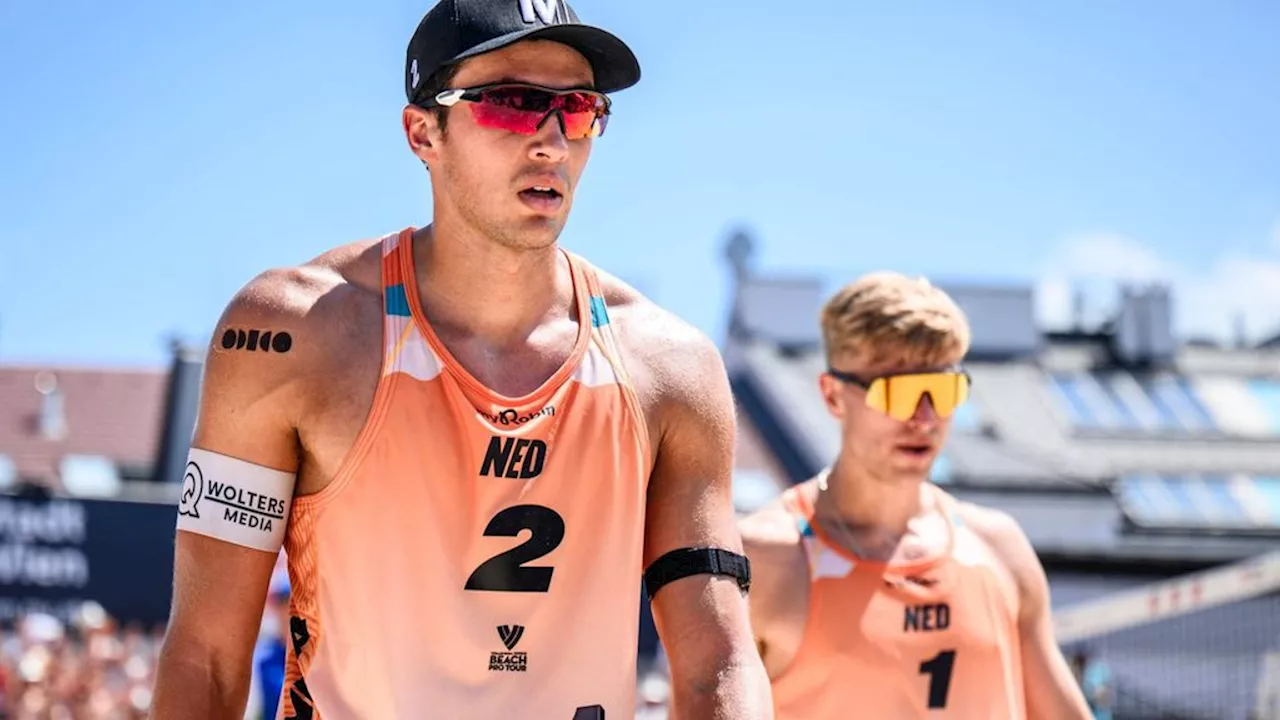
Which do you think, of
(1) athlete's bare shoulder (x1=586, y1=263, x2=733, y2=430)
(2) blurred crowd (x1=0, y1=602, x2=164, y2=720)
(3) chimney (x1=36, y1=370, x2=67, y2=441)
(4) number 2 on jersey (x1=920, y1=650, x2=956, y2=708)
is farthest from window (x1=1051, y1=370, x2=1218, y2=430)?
(1) athlete's bare shoulder (x1=586, y1=263, x2=733, y2=430)

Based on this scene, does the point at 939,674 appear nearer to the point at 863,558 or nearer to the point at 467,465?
the point at 863,558

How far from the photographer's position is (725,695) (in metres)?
3.52

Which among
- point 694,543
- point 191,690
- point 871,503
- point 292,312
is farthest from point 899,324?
point 191,690

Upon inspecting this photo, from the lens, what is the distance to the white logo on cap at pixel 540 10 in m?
3.49

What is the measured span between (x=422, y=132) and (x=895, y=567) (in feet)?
7.40

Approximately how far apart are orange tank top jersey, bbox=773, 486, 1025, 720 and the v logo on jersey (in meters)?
1.61

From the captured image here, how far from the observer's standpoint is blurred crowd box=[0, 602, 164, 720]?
14664mm

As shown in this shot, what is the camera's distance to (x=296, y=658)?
3.53 m

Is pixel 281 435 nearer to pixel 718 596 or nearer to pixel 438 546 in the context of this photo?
pixel 438 546

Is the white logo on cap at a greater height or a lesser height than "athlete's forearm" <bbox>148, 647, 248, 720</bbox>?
greater

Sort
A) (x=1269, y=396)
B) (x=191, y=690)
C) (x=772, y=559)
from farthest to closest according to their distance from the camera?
(x=1269, y=396) → (x=772, y=559) → (x=191, y=690)

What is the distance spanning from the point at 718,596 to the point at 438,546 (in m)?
0.66

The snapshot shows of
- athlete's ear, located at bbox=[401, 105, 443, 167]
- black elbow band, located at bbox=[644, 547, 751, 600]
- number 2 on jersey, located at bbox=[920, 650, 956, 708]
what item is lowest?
number 2 on jersey, located at bbox=[920, 650, 956, 708]

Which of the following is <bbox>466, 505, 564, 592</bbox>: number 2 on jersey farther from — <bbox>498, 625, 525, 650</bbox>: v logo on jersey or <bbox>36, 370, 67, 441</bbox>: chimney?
<bbox>36, 370, 67, 441</bbox>: chimney
